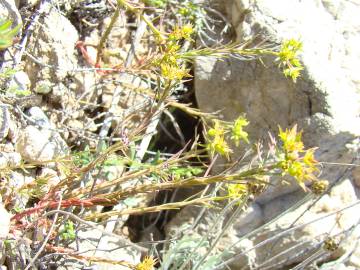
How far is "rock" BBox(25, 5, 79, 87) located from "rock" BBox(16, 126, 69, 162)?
21cm

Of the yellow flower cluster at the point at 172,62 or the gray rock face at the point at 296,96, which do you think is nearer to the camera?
the yellow flower cluster at the point at 172,62

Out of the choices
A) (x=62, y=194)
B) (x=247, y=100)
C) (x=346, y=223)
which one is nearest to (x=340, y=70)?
(x=247, y=100)

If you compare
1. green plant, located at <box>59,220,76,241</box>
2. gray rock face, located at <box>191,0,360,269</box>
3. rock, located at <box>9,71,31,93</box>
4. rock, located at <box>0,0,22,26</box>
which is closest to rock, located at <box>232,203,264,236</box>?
gray rock face, located at <box>191,0,360,269</box>

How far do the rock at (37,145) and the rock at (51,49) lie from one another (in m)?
0.21


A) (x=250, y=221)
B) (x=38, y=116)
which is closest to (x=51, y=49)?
(x=38, y=116)

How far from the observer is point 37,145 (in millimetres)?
2395

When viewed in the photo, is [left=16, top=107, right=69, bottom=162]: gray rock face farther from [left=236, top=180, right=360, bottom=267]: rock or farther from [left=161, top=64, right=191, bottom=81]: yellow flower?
[left=236, top=180, right=360, bottom=267]: rock

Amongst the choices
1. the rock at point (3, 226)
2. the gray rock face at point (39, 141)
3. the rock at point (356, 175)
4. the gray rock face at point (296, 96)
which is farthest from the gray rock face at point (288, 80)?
the rock at point (3, 226)

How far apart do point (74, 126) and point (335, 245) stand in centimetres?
130

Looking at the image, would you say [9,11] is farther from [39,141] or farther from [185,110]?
[185,110]

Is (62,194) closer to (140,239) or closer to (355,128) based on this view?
(140,239)

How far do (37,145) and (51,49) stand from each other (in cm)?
45

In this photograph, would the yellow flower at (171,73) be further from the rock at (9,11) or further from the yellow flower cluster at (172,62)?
the rock at (9,11)

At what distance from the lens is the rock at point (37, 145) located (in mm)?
2369
